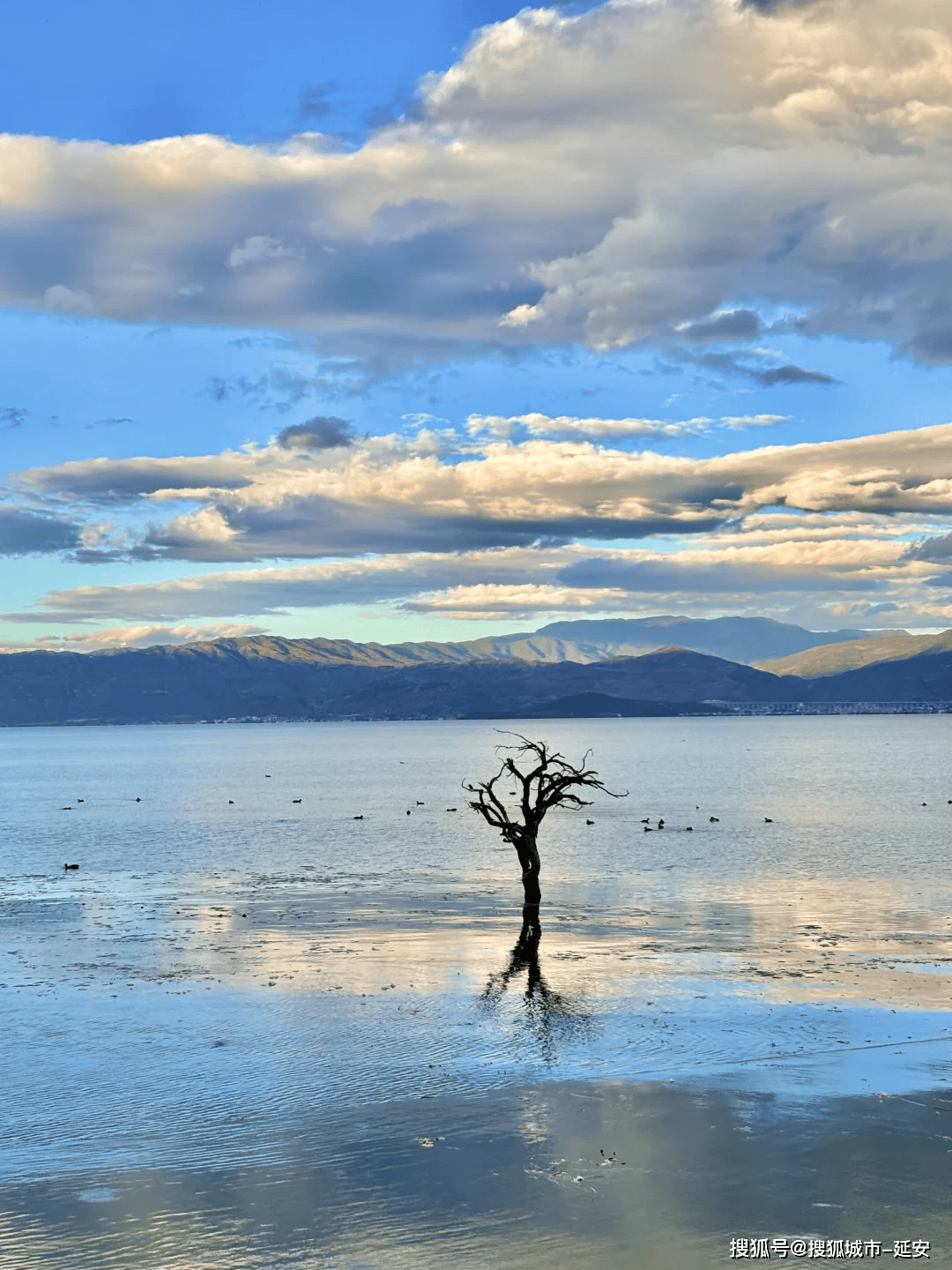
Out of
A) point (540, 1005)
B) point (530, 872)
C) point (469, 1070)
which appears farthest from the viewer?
point (530, 872)

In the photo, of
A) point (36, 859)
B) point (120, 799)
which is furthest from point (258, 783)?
point (36, 859)

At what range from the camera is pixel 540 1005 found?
119 feet

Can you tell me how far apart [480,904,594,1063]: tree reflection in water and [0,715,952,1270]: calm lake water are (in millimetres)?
159

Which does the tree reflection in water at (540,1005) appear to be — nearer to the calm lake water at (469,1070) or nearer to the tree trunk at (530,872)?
the calm lake water at (469,1070)

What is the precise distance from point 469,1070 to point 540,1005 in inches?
294

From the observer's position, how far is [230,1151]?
23.7 m

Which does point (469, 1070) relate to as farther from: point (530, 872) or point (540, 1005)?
point (530, 872)

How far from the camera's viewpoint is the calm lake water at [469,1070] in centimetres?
1988

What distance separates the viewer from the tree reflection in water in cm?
3228

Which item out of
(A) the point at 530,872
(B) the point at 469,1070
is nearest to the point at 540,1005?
(B) the point at 469,1070

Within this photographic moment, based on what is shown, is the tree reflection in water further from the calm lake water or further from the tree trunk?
the tree trunk

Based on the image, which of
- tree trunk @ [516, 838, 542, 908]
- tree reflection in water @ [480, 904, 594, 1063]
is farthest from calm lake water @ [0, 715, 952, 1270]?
tree trunk @ [516, 838, 542, 908]

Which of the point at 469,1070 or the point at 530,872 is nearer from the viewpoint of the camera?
the point at 469,1070

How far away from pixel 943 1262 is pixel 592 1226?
18.0 ft
